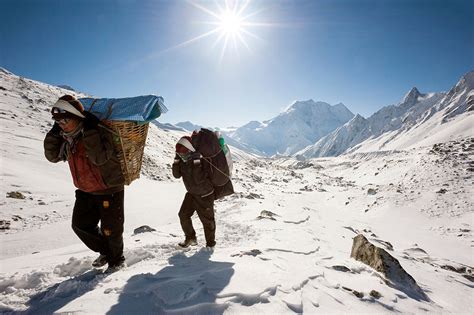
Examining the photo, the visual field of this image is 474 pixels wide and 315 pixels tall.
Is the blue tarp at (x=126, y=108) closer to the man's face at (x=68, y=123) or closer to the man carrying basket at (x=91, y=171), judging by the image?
the man carrying basket at (x=91, y=171)

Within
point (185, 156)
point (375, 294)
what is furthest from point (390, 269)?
point (185, 156)

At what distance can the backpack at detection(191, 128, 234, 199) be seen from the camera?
505 cm

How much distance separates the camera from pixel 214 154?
16.6ft

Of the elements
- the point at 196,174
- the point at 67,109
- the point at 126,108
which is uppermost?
the point at 126,108

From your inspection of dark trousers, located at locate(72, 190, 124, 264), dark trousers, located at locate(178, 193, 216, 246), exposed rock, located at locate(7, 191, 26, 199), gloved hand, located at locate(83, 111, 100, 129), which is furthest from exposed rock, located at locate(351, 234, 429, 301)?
exposed rock, located at locate(7, 191, 26, 199)

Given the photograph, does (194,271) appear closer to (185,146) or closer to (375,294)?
(185,146)

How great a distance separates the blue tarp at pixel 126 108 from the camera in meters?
3.74

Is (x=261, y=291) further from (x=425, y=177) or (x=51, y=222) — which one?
(x=425, y=177)

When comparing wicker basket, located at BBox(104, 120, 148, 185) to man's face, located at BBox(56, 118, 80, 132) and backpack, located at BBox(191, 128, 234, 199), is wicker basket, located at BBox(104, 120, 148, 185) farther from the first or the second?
backpack, located at BBox(191, 128, 234, 199)

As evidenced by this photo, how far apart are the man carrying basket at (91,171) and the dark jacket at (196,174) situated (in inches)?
52.2

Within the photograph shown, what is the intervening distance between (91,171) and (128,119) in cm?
92

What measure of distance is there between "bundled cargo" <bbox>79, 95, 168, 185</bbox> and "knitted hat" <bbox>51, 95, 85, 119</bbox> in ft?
0.97

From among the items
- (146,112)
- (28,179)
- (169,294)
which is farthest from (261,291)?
(28,179)

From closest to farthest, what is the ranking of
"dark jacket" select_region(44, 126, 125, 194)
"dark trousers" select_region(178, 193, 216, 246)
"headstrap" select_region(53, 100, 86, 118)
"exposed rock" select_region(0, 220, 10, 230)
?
"headstrap" select_region(53, 100, 86, 118) → "dark jacket" select_region(44, 126, 125, 194) → "dark trousers" select_region(178, 193, 216, 246) → "exposed rock" select_region(0, 220, 10, 230)
